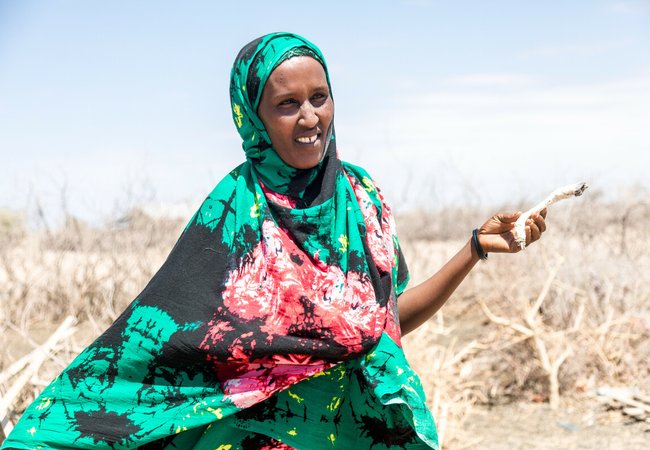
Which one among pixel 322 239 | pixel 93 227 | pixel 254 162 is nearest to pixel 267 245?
pixel 322 239

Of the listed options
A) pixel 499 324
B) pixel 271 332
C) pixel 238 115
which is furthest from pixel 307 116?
pixel 499 324

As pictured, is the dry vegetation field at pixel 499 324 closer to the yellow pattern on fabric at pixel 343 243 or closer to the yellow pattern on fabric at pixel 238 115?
the yellow pattern on fabric at pixel 238 115

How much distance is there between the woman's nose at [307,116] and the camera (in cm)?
217

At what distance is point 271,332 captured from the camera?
2.08m

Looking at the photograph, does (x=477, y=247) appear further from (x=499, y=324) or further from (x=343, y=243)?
(x=499, y=324)

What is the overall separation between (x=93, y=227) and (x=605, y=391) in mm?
4878

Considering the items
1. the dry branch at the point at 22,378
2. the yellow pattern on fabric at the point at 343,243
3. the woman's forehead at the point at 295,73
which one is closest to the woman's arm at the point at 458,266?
the yellow pattern on fabric at the point at 343,243

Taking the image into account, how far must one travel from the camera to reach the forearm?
91.0 inches

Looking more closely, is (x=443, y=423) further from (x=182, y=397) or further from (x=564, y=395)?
(x=182, y=397)

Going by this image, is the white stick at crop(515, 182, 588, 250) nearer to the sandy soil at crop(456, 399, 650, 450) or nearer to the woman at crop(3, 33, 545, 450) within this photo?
the woman at crop(3, 33, 545, 450)

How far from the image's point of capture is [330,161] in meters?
2.28

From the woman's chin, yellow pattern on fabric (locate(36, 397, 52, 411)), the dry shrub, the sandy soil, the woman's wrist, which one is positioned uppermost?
the woman's chin

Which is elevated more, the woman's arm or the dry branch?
the woman's arm

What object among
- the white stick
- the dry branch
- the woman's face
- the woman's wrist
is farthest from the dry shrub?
the woman's face
